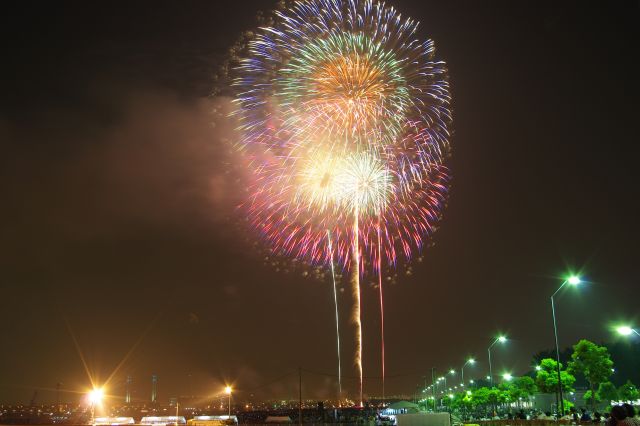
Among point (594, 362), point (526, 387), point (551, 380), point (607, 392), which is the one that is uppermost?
point (594, 362)

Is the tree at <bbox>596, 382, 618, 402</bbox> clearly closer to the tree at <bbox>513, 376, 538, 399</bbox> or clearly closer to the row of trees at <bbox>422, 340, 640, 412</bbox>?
the row of trees at <bbox>422, 340, 640, 412</bbox>

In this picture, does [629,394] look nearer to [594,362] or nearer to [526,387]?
[526,387]

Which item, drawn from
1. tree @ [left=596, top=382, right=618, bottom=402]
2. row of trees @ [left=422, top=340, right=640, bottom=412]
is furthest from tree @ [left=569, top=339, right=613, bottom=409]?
tree @ [left=596, top=382, right=618, bottom=402]

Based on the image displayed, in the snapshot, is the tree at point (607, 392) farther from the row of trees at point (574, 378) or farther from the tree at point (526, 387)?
the tree at point (526, 387)

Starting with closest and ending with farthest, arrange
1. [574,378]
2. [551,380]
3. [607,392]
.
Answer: [574,378] → [551,380] → [607,392]

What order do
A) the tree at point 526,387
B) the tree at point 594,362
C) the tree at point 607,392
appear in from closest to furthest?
the tree at point 594,362 < the tree at point 607,392 < the tree at point 526,387

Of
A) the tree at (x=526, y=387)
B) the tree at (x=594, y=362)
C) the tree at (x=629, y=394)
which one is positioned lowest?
the tree at (x=629, y=394)

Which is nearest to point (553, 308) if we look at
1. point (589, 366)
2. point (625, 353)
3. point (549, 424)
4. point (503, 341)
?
point (549, 424)

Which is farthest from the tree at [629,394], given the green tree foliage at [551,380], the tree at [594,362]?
the tree at [594,362]

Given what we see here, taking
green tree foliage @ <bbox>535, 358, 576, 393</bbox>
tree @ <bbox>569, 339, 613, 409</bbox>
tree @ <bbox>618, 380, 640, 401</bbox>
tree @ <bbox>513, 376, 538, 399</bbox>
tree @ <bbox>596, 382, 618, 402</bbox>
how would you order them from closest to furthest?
tree @ <bbox>569, 339, 613, 409</bbox> < green tree foliage @ <bbox>535, 358, 576, 393</bbox> < tree @ <bbox>618, 380, 640, 401</bbox> < tree @ <bbox>596, 382, 618, 402</bbox> < tree @ <bbox>513, 376, 538, 399</bbox>

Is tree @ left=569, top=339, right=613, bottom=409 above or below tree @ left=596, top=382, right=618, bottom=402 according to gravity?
above

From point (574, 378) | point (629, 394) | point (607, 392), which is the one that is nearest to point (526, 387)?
point (607, 392)

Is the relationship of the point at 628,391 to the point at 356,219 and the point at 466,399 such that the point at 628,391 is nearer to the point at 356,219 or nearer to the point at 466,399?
the point at 466,399

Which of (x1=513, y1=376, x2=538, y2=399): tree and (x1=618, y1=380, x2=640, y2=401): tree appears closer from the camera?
(x1=618, y1=380, x2=640, y2=401): tree
